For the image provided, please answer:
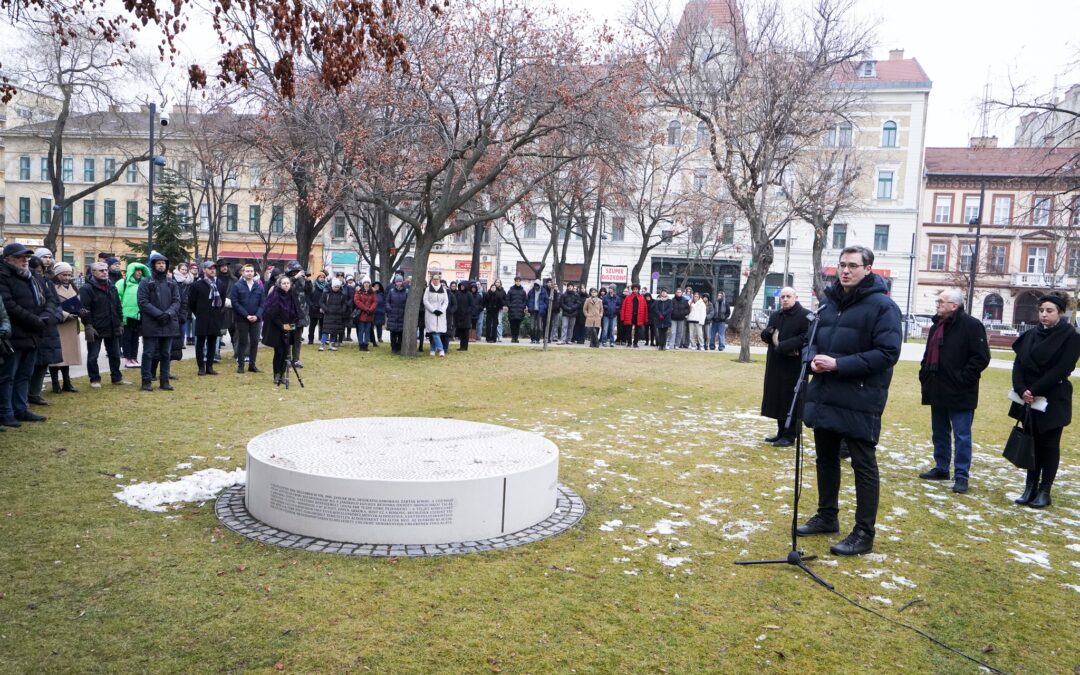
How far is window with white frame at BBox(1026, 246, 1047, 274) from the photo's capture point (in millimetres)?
57037

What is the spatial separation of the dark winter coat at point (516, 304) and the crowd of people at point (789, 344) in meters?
4.95

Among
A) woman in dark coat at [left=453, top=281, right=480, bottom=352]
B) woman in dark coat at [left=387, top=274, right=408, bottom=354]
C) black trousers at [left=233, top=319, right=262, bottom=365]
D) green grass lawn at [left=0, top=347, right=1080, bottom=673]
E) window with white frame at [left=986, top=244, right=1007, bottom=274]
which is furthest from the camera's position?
window with white frame at [left=986, top=244, right=1007, bottom=274]

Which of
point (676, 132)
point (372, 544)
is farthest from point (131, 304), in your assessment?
point (676, 132)

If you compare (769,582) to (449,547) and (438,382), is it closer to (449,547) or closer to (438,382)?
(449,547)

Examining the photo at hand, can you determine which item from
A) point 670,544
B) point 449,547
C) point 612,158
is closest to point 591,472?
point 670,544

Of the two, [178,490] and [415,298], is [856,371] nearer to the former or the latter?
[178,490]

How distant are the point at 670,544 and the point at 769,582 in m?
0.81

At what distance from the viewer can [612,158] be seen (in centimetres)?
1714

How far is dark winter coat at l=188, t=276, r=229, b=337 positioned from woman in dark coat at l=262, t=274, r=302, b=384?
1.08 meters

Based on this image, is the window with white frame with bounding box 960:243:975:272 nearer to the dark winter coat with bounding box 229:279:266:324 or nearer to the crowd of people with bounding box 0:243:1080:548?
the crowd of people with bounding box 0:243:1080:548

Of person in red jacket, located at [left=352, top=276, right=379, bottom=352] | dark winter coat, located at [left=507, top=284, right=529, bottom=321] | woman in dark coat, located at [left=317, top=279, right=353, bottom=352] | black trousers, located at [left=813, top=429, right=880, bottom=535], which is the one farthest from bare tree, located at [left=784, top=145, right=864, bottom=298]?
black trousers, located at [left=813, top=429, right=880, bottom=535]

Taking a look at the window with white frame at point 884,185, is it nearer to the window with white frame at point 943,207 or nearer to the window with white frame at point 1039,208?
the window with white frame at point 943,207

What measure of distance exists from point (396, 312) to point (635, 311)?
8.77 meters

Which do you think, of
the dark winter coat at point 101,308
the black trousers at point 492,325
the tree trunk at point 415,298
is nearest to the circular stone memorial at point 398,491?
the dark winter coat at point 101,308
